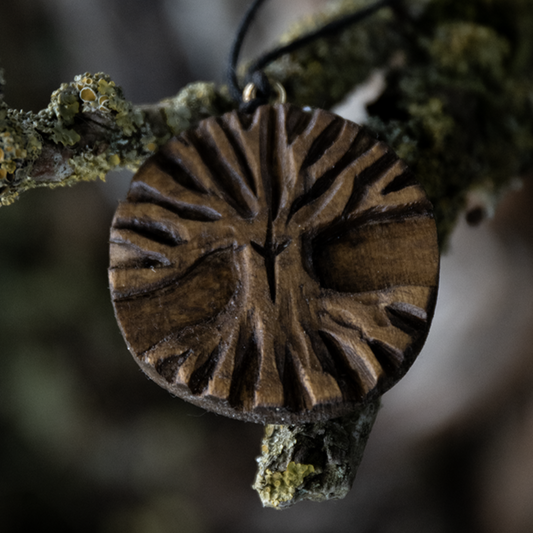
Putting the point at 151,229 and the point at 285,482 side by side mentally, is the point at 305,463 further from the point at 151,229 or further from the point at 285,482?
the point at 151,229

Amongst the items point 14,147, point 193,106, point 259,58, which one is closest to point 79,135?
point 14,147

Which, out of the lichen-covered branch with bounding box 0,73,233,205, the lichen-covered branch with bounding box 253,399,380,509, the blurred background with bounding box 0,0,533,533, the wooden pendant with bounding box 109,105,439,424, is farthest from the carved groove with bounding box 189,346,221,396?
the blurred background with bounding box 0,0,533,533

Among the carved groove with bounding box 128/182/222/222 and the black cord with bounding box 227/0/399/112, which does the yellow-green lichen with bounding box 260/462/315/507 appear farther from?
the black cord with bounding box 227/0/399/112

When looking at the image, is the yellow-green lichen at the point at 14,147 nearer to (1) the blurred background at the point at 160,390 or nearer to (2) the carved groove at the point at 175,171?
(2) the carved groove at the point at 175,171

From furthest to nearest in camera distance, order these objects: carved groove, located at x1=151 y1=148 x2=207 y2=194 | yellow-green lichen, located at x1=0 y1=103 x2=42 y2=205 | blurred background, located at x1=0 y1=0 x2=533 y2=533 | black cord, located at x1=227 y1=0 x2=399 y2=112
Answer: blurred background, located at x1=0 y1=0 x2=533 y2=533 → black cord, located at x1=227 y1=0 x2=399 y2=112 → carved groove, located at x1=151 y1=148 x2=207 y2=194 → yellow-green lichen, located at x1=0 y1=103 x2=42 y2=205

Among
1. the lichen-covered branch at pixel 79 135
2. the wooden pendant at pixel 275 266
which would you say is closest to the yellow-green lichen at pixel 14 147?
the lichen-covered branch at pixel 79 135

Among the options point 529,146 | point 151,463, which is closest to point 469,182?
point 529,146
